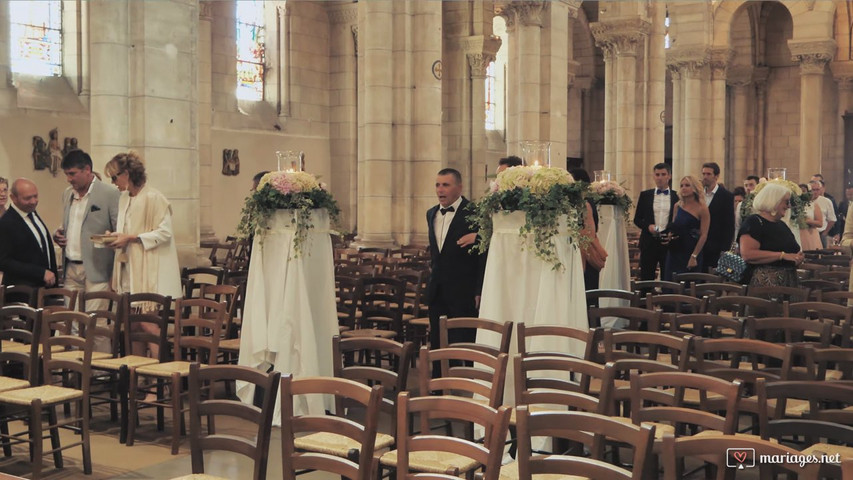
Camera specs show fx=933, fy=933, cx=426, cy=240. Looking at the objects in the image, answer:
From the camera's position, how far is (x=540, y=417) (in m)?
3.67

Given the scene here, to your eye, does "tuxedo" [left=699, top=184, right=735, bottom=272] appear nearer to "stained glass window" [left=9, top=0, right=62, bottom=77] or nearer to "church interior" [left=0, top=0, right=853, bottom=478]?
"church interior" [left=0, top=0, right=853, bottom=478]

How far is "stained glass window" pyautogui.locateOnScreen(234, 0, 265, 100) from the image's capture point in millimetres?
21969

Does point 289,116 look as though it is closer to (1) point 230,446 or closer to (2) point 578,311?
(2) point 578,311

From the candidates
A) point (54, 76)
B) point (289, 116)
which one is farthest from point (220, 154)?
point (54, 76)

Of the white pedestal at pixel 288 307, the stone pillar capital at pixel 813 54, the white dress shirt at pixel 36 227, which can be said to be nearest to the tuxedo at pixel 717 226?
the white pedestal at pixel 288 307

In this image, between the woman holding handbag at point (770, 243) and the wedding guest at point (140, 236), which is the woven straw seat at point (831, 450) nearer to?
the woman holding handbag at point (770, 243)

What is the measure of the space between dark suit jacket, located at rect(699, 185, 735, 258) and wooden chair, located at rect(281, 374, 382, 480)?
316 inches

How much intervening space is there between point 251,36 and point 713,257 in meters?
14.2

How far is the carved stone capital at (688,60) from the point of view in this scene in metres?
25.7

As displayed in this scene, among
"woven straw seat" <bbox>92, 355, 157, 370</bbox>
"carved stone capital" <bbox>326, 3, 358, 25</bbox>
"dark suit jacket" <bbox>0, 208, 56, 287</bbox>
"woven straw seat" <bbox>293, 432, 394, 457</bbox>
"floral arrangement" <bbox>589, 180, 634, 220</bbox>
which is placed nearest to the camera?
"woven straw seat" <bbox>293, 432, 394, 457</bbox>

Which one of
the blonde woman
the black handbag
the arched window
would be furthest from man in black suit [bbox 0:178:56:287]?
the arched window

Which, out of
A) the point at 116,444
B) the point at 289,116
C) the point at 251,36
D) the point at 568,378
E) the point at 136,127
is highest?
the point at 251,36

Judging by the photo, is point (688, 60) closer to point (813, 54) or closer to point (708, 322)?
point (813, 54)

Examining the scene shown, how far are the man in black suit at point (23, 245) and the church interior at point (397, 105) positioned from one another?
5.46 ft
